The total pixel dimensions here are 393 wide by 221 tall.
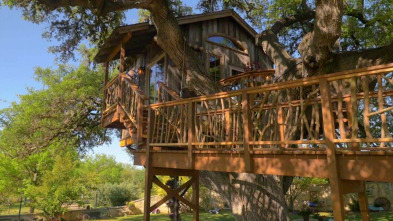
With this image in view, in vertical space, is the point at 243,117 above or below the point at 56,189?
above

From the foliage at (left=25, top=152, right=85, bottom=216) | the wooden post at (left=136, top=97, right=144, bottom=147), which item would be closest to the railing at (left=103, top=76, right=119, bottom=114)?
the wooden post at (left=136, top=97, right=144, bottom=147)

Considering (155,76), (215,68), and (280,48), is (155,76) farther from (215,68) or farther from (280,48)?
(280,48)

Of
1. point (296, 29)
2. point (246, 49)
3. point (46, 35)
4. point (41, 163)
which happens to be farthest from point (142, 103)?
point (41, 163)

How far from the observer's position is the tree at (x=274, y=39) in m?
6.46

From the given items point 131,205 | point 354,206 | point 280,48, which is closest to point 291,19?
point 280,48

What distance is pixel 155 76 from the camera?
35.1 feet

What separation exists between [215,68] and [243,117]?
268 inches

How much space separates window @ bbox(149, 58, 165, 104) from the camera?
10420 mm

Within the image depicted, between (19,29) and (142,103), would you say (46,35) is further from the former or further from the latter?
(19,29)

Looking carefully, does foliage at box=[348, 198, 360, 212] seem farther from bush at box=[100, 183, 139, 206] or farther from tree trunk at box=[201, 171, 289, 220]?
bush at box=[100, 183, 139, 206]

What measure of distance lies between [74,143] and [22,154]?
2.77 m

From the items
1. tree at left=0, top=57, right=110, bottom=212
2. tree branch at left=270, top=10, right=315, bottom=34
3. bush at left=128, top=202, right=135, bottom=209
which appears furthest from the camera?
bush at left=128, top=202, right=135, bottom=209

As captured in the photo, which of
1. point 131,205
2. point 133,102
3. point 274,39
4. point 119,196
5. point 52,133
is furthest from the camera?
point 119,196

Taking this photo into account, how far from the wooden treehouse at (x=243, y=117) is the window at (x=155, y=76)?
0.13 feet
